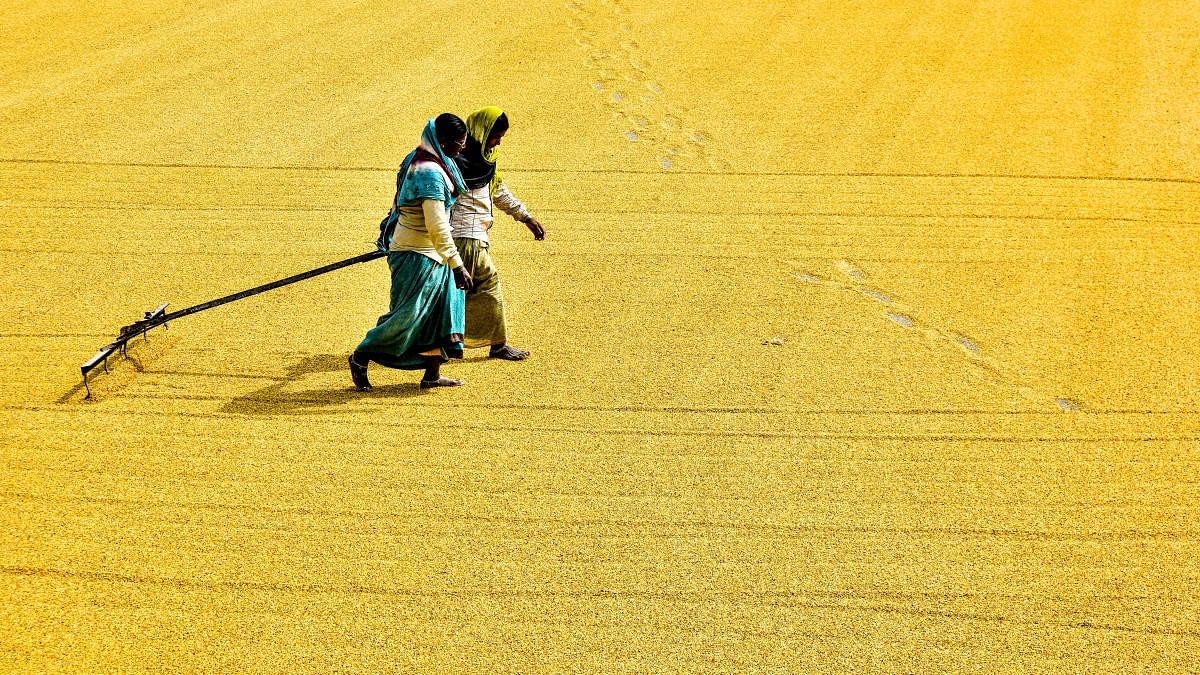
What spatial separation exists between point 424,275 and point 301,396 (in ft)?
3.45

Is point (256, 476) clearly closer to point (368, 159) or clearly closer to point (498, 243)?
point (498, 243)

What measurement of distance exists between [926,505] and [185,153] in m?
8.51

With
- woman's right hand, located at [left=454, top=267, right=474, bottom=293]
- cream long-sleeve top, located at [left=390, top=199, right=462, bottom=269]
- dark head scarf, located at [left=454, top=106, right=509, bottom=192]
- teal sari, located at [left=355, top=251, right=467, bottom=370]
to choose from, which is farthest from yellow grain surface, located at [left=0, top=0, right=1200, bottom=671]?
dark head scarf, located at [left=454, top=106, right=509, bottom=192]

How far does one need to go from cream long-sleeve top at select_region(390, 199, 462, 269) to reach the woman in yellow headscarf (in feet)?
1.00

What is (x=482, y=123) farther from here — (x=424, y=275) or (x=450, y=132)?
(x=424, y=275)

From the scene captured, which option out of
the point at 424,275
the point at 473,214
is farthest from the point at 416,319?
the point at 473,214

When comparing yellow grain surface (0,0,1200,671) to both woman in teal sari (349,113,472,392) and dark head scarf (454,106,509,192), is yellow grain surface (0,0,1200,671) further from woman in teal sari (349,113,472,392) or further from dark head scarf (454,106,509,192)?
dark head scarf (454,106,509,192)

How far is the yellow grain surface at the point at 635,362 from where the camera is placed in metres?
4.84

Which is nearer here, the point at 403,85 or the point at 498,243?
the point at 498,243

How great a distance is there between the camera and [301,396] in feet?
22.2

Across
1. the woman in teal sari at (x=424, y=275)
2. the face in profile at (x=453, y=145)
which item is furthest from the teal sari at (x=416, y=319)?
the face in profile at (x=453, y=145)

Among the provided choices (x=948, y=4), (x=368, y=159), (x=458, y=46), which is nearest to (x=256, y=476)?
(x=368, y=159)

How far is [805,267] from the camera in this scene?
29.5 ft

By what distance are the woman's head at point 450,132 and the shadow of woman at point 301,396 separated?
1493 millimetres
